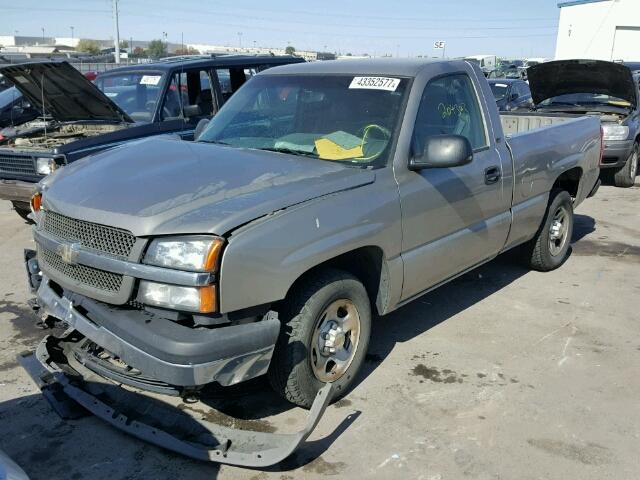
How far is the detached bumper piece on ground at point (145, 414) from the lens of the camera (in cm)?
309

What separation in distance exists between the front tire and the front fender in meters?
0.18

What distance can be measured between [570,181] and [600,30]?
36.5 metres

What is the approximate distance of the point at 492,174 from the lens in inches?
184

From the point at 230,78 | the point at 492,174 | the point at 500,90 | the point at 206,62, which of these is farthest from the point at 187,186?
the point at 500,90

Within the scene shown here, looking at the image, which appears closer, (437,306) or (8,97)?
(437,306)

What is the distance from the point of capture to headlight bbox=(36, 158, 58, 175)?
6.54m

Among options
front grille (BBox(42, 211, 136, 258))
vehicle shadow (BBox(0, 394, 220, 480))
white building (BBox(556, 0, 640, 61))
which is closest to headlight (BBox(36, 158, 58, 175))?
front grille (BBox(42, 211, 136, 258))

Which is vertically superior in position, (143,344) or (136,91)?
(136,91)

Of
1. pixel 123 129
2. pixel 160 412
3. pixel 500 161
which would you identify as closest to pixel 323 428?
pixel 160 412

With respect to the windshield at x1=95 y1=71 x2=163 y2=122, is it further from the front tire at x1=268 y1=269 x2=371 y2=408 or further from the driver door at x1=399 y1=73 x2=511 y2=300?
the front tire at x1=268 y1=269 x2=371 y2=408

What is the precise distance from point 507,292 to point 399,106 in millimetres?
2439

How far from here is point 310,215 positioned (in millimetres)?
3307

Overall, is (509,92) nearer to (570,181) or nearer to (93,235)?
(570,181)

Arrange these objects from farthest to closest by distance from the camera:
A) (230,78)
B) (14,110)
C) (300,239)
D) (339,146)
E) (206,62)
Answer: (14,110), (230,78), (206,62), (339,146), (300,239)
